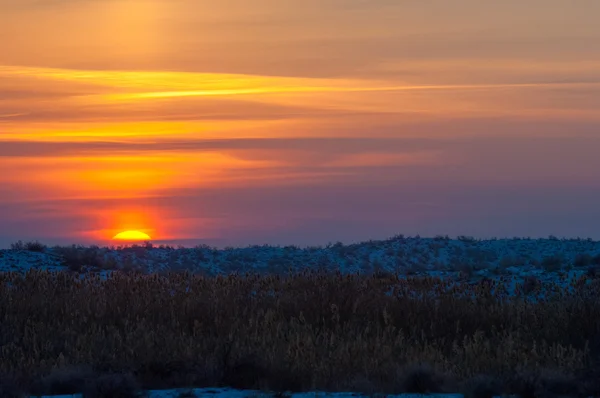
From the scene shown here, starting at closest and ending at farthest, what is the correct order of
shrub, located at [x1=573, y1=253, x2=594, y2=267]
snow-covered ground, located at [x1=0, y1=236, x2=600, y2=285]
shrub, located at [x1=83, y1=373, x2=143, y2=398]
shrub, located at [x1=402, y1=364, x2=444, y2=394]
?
1. shrub, located at [x1=83, y1=373, x2=143, y2=398]
2. shrub, located at [x1=402, y1=364, x2=444, y2=394]
3. shrub, located at [x1=573, y1=253, x2=594, y2=267]
4. snow-covered ground, located at [x1=0, y1=236, x2=600, y2=285]

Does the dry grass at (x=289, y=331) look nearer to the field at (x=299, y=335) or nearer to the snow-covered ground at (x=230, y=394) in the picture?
the field at (x=299, y=335)

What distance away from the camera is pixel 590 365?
1162cm

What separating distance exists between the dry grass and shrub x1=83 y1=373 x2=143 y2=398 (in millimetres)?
760

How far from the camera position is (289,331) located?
44.9 ft

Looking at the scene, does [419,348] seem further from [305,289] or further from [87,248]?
[87,248]

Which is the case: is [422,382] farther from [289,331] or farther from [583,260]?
[583,260]

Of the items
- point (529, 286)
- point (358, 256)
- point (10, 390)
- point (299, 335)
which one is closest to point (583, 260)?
point (358, 256)

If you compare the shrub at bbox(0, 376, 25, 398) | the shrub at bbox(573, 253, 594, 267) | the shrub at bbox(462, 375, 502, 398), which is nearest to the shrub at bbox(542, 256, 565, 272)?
the shrub at bbox(573, 253, 594, 267)

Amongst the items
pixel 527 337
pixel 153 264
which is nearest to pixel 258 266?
pixel 153 264

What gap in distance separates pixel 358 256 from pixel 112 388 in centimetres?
2946

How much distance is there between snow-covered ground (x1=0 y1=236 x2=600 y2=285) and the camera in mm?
32125

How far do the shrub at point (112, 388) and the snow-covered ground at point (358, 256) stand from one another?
20.5m

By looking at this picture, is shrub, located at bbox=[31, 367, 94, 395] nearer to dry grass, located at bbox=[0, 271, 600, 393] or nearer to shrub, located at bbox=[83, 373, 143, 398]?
dry grass, located at bbox=[0, 271, 600, 393]

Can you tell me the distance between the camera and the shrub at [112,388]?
9.58 m
